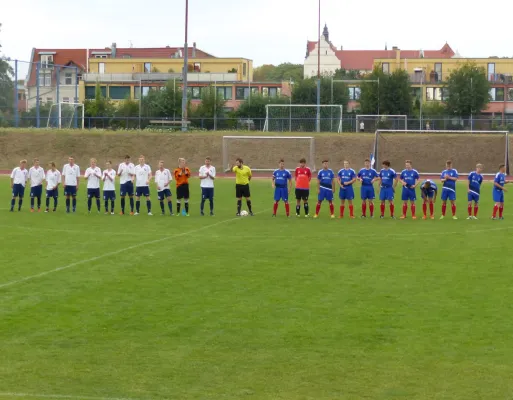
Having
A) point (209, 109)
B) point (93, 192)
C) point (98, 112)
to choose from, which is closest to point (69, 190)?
point (93, 192)

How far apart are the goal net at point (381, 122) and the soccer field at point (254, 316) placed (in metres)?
41.2

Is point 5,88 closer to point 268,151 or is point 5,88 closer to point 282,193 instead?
point 268,151

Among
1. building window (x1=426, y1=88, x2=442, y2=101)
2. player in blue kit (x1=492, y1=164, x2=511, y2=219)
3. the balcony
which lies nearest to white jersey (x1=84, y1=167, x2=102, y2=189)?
player in blue kit (x1=492, y1=164, x2=511, y2=219)

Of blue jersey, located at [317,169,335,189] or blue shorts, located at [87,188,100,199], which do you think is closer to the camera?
blue jersey, located at [317,169,335,189]

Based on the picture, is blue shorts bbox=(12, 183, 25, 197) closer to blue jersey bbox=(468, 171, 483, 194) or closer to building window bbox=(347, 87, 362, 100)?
blue jersey bbox=(468, 171, 483, 194)

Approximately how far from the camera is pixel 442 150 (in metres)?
56.9

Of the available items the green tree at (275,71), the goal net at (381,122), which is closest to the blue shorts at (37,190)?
the goal net at (381,122)

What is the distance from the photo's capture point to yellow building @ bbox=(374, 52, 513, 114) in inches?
3627

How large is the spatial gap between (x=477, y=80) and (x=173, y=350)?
6466cm

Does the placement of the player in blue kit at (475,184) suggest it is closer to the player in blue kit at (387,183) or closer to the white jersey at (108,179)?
the player in blue kit at (387,183)

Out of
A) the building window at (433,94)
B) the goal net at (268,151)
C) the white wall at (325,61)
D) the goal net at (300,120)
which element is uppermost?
the white wall at (325,61)

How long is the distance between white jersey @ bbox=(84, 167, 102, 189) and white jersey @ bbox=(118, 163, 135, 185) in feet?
2.44

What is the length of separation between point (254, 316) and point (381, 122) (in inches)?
2112

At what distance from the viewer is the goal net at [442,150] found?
5581cm
